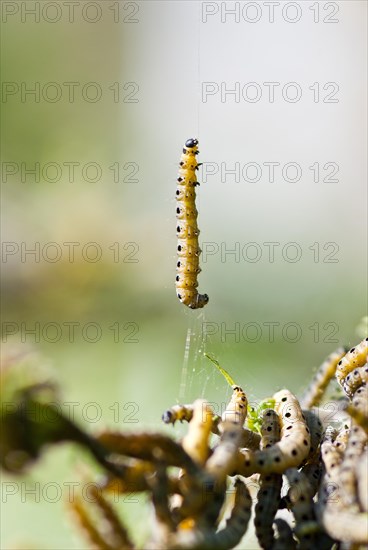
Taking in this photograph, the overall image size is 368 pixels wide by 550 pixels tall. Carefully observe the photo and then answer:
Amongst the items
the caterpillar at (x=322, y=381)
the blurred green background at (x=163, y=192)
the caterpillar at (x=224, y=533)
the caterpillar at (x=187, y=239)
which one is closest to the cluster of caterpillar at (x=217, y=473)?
the caterpillar at (x=224, y=533)

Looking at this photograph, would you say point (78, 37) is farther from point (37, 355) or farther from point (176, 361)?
point (37, 355)

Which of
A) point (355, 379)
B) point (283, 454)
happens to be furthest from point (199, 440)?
point (355, 379)

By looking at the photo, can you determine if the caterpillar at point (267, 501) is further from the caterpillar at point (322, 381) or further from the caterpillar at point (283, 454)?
the caterpillar at point (322, 381)

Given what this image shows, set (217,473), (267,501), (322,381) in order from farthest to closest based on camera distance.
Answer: (322,381), (267,501), (217,473)

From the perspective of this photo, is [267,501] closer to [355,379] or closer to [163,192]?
[355,379]

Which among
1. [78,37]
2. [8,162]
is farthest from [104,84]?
[8,162]
